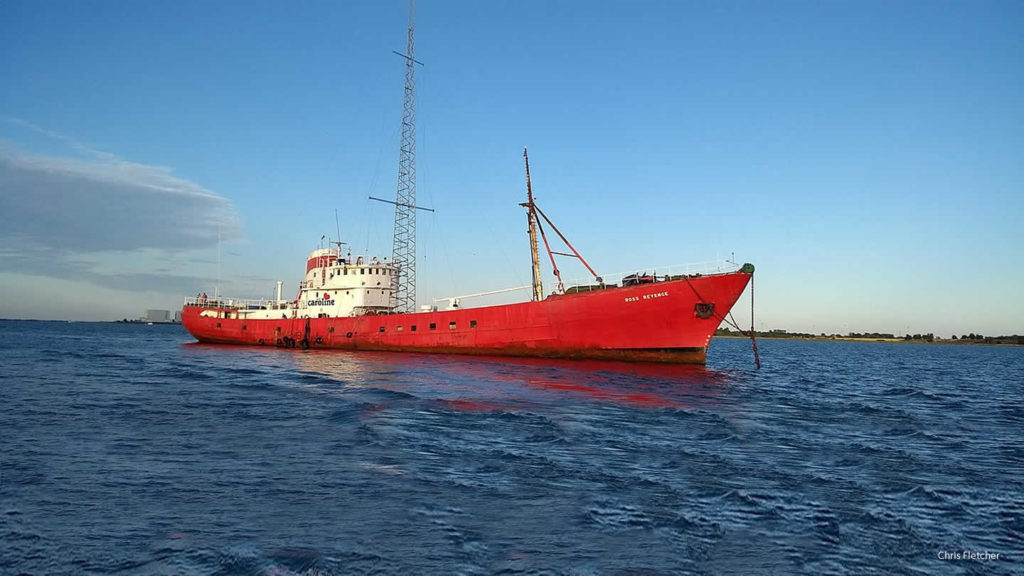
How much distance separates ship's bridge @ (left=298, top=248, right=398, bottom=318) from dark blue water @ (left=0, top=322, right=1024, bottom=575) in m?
26.9

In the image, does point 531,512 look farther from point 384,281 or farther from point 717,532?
point 384,281

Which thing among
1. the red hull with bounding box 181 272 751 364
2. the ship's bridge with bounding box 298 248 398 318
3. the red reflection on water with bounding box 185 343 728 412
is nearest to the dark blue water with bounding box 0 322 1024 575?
the red reflection on water with bounding box 185 343 728 412

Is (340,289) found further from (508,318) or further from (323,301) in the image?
(508,318)

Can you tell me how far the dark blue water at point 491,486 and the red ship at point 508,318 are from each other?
11305 millimetres

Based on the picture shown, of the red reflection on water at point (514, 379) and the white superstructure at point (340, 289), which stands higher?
the white superstructure at point (340, 289)

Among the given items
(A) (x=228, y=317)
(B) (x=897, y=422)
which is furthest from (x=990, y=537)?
(A) (x=228, y=317)

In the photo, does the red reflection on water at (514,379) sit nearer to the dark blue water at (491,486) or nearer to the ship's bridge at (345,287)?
the dark blue water at (491,486)

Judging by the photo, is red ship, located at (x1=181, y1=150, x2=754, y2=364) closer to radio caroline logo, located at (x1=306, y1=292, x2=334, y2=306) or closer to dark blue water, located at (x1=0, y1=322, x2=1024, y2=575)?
radio caroline logo, located at (x1=306, y1=292, x2=334, y2=306)

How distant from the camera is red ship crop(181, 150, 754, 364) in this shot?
28.9 metres

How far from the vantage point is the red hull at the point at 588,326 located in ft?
93.8

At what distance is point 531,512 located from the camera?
7.32 m

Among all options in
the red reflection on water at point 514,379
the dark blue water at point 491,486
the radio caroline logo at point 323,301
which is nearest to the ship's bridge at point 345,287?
the radio caroline logo at point 323,301

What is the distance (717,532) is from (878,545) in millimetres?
1869

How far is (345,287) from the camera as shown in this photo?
45469 mm
